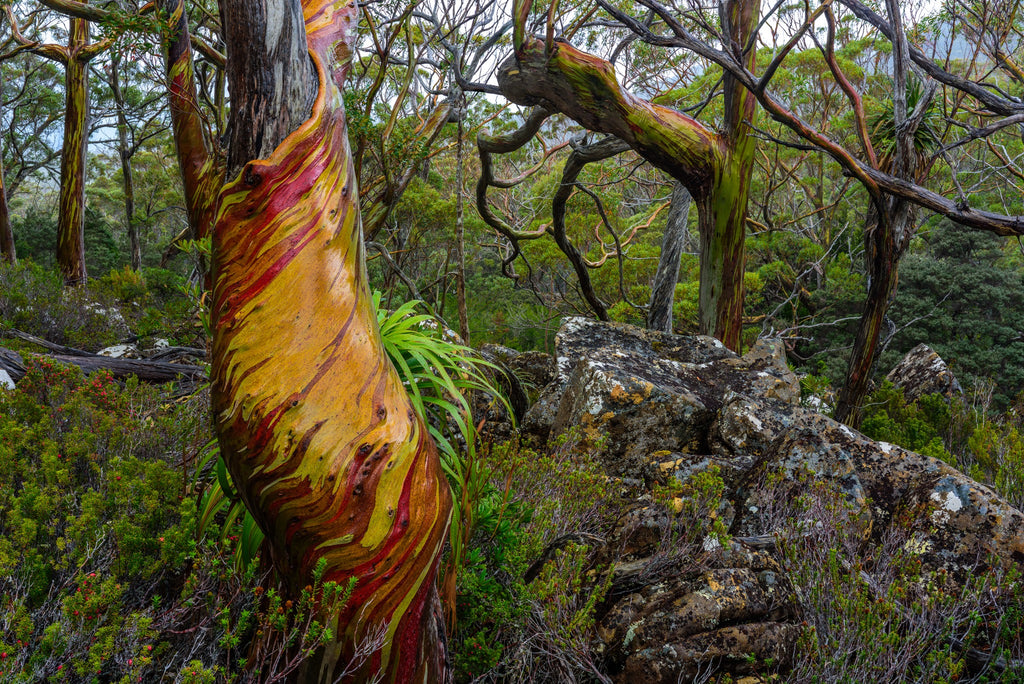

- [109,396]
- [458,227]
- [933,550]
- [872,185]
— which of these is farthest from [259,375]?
[872,185]

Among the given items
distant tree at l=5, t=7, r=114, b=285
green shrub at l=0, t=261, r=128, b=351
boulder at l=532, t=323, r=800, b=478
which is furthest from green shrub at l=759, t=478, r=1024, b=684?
distant tree at l=5, t=7, r=114, b=285

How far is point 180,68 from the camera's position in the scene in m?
4.68

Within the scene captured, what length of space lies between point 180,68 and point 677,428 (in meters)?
4.39

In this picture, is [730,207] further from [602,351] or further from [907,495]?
[907,495]

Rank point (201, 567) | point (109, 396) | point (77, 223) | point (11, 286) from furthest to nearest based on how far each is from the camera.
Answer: point (77, 223), point (11, 286), point (109, 396), point (201, 567)

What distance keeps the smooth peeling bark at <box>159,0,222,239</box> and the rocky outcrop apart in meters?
2.89

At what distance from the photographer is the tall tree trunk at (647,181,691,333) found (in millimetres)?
6812

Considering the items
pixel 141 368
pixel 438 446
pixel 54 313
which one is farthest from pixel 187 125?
pixel 438 446

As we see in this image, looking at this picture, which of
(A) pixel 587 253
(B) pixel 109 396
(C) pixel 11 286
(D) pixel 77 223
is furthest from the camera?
(A) pixel 587 253

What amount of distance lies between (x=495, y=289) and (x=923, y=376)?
7.83 meters

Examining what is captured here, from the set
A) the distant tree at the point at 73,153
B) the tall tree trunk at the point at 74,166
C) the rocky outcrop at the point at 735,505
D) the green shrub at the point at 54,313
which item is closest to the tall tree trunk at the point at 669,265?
the rocky outcrop at the point at 735,505

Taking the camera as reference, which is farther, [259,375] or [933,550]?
[933,550]

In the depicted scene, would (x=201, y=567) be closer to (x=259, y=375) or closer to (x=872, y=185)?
(x=259, y=375)

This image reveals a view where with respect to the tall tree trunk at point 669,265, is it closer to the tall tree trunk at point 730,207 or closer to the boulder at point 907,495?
the tall tree trunk at point 730,207
